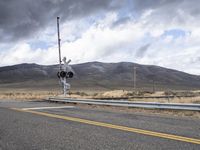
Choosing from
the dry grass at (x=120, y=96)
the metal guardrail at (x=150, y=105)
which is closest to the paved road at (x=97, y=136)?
the metal guardrail at (x=150, y=105)

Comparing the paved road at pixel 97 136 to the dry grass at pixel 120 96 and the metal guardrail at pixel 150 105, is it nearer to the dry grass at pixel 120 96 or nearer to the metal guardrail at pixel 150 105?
the metal guardrail at pixel 150 105

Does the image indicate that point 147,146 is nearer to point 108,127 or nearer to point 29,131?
point 108,127

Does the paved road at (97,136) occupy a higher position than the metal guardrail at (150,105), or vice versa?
the metal guardrail at (150,105)

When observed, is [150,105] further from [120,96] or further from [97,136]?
[120,96]

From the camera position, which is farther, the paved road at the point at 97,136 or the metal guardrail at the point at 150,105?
the metal guardrail at the point at 150,105

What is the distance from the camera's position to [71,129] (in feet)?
32.5

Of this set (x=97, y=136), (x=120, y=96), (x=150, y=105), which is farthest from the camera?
(x=120, y=96)

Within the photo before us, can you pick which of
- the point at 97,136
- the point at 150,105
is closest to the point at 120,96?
the point at 150,105

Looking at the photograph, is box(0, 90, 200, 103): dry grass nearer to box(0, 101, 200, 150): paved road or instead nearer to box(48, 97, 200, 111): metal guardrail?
box(48, 97, 200, 111): metal guardrail

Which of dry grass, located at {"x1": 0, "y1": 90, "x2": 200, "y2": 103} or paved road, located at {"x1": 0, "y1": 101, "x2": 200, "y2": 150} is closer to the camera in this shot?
paved road, located at {"x1": 0, "y1": 101, "x2": 200, "y2": 150}

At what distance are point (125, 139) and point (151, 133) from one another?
3.59 feet

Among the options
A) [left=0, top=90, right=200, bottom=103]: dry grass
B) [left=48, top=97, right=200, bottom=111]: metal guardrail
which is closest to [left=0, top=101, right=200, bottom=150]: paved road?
[left=48, top=97, right=200, bottom=111]: metal guardrail

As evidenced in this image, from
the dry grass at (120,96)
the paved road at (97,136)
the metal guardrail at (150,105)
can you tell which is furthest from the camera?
the dry grass at (120,96)

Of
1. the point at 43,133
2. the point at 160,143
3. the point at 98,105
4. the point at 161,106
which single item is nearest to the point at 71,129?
the point at 43,133
